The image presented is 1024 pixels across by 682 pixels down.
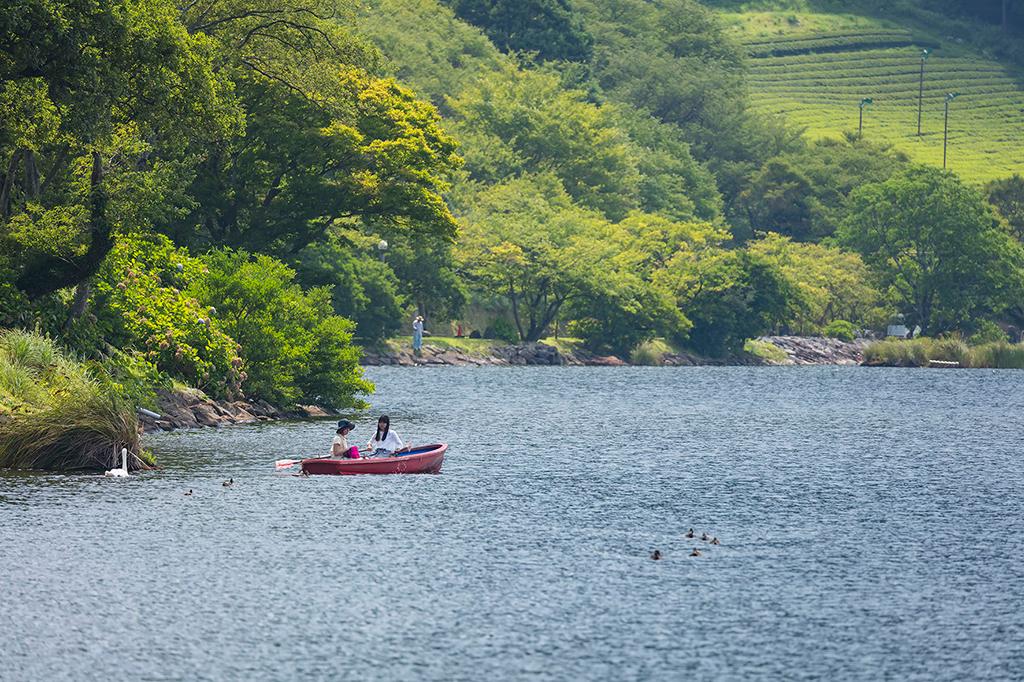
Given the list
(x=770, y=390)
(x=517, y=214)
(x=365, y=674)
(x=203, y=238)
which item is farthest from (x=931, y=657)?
(x=517, y=214)

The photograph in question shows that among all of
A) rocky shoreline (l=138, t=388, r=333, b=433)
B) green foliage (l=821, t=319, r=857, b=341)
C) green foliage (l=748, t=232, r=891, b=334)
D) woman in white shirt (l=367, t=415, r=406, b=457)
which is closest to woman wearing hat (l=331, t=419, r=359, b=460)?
woman in white shirt (l=367, t=415, r=406, b=457)

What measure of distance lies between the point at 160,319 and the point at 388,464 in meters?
16.6

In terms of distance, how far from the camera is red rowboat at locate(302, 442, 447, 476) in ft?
136

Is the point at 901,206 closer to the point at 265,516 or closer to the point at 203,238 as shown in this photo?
the point at 203,238

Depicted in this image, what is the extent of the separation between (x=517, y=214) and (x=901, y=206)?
41131 millimetres

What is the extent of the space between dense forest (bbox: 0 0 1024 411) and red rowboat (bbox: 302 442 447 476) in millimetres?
9002

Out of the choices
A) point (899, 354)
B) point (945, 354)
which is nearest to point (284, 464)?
point (899, 354)

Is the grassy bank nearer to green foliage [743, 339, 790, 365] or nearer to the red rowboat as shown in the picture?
green foliage [743, 339, 790, 365]

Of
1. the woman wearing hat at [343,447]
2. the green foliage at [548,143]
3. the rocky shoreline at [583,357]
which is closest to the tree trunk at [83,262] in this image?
the woman wearing hat at [343,447]

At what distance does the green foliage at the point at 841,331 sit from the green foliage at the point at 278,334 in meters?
99.6

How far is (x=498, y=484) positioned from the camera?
138ft

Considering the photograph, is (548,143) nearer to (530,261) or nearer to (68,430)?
(530,261)

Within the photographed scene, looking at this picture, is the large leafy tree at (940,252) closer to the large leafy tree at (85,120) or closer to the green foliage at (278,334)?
the green foliage at (278,334)

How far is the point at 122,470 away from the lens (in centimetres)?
4050
